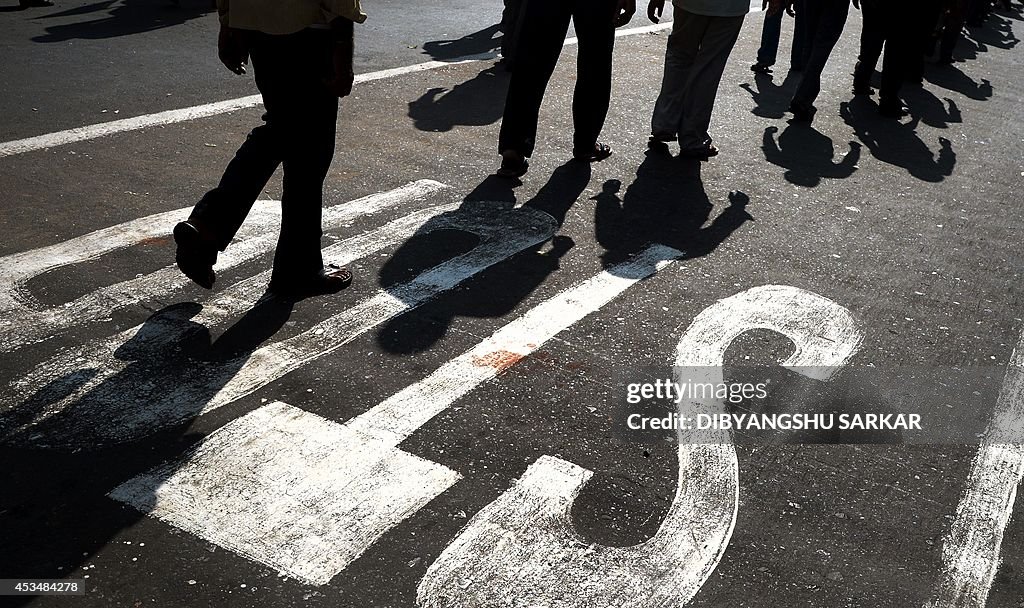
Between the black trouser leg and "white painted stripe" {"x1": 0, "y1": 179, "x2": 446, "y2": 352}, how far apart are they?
1.13m

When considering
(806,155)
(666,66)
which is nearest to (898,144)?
(806,155)

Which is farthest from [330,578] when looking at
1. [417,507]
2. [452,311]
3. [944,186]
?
[944,186]

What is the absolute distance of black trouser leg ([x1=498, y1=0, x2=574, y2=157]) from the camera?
6727mm

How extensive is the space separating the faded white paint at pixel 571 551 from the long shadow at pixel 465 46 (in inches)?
304

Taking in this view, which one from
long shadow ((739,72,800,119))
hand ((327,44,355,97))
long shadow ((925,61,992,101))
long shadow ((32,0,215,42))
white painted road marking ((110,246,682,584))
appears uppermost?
hand ((327,44,355,97))

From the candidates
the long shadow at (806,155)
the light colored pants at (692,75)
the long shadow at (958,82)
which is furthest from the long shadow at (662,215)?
the long shadow at (958,82)

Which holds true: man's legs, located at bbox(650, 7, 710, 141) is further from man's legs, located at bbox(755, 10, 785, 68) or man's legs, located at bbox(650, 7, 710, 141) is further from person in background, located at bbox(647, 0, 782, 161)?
man's legs, located at bbox(755, 10, 785, 68)

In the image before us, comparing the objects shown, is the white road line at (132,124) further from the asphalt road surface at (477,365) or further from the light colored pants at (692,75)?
the light colored pants at (692,75)

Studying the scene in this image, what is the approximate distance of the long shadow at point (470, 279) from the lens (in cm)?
438

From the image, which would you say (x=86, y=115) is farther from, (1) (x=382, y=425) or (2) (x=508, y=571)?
(2) (x=508, y=571)

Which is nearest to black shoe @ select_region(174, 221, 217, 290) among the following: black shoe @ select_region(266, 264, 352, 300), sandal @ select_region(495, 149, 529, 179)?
black shoe @ select_region(266, 264, 352, 300)

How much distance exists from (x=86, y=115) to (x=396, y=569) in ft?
17.6

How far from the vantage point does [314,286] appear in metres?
4.62

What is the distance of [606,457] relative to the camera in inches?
141
